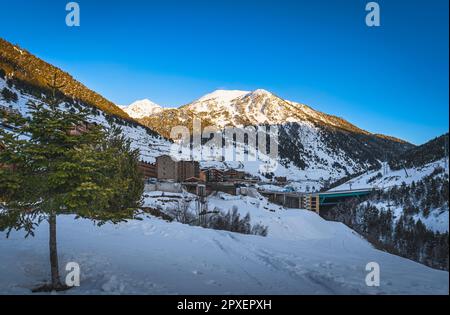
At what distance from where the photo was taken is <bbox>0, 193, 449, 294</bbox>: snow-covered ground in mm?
9133

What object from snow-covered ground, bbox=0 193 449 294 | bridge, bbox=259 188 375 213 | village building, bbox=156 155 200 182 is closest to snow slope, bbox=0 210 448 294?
snow-covered ground, bbox=0 193 449 294

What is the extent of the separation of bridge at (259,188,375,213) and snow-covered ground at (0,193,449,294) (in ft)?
199

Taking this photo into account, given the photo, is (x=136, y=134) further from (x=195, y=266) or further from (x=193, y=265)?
(x=195, y=266)

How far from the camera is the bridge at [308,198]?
8296 cm

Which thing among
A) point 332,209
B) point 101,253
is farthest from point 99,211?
point 332,209

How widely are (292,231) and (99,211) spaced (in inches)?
1448

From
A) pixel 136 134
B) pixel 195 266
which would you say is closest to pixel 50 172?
pixel 195 266

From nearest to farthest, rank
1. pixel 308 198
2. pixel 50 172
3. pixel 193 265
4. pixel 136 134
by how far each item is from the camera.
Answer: pixel 50 172 < pixel 193 265 < pixel 308 198 < pixel 136 134

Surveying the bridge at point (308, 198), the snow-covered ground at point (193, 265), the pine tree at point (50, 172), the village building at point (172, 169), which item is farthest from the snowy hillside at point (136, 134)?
the pine tree at point (50, 172)

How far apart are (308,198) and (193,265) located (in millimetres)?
74637

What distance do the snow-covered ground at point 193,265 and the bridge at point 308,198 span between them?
60.5 m

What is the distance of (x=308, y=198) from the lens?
85.0 m

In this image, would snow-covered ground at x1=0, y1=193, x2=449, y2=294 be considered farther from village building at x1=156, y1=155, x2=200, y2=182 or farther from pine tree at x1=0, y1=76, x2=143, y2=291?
village building at x1=156, y1=155, x2=200, y2=182
